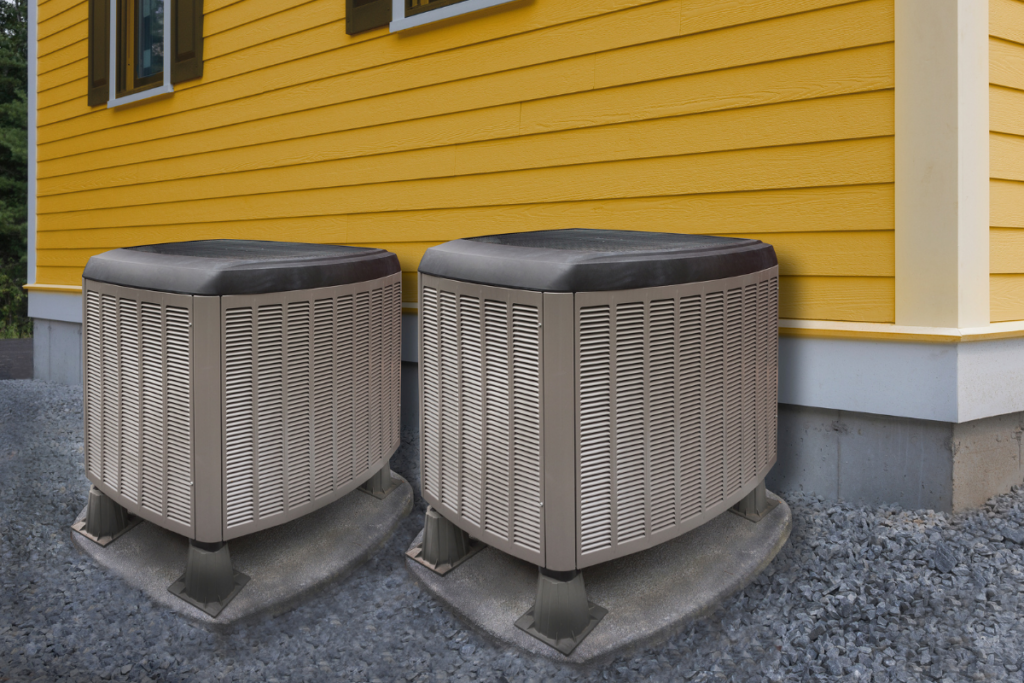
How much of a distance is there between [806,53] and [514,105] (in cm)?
137

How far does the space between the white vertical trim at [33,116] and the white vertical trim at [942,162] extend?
746 centimetres

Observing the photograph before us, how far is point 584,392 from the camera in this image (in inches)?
81.4

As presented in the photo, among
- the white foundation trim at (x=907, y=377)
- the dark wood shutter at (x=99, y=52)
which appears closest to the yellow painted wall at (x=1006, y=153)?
the white foundation trim at (x=907, y=377)

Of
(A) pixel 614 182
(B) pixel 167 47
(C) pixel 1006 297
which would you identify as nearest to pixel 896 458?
(C) pixel 1006 297

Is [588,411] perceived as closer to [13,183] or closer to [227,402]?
[227,402]

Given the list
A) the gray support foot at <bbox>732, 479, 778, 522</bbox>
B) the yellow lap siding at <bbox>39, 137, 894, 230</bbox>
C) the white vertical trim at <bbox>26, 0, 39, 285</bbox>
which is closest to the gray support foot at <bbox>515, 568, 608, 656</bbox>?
the gray support foot at <bbox>732, 479, 778, 522</bbox>

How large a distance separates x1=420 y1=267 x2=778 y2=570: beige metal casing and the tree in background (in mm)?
15013

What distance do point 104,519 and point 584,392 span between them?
6.77 feet

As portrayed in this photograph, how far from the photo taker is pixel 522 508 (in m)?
2.18

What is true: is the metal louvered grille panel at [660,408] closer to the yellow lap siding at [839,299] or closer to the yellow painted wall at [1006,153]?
the yellow lap siding at [839,299]

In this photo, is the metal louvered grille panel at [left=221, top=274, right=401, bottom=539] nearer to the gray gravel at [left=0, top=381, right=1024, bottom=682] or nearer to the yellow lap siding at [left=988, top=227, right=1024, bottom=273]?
the gray gravel at [left=0, top=381, right=1024, bottom=682]

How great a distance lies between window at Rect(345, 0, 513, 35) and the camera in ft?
12.4

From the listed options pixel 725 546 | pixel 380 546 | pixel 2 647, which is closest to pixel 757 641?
pixel 725 546

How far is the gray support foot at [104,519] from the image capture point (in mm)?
2955
